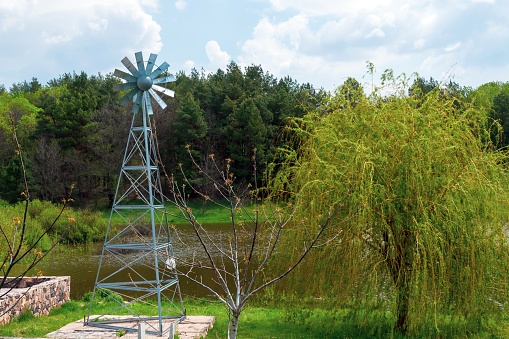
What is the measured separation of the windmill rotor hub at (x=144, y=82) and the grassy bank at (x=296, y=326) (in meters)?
4.76

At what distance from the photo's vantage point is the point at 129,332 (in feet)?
28.6

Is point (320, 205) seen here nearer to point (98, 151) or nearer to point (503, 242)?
point (503, 242)

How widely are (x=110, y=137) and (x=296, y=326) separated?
97.7 feet

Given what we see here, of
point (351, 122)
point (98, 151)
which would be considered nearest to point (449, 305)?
point (351, 122)

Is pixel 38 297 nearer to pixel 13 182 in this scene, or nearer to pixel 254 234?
pixel 254 234

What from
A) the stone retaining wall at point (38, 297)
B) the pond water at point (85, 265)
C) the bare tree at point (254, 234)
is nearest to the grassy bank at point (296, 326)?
the stone retaining wall at point (38, 297)

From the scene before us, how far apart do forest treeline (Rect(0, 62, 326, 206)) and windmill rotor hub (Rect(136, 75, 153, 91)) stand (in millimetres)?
20261

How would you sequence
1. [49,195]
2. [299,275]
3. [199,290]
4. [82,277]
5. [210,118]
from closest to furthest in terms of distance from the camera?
[299,275] < [199,290] < [82,277] < [49,195] < [210,118]

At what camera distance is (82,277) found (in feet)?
53.9

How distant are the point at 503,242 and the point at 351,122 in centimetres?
312

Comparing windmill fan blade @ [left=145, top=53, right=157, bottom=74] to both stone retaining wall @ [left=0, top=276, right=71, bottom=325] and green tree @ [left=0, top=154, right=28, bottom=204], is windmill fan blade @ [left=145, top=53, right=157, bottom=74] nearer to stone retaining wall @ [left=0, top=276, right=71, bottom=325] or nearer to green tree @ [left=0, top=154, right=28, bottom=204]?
stone retaining wall @ [left=0, top=276, right=71, bottom=325]

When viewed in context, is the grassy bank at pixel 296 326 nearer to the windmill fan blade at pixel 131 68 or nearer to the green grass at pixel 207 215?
the windmill fan blade at pixel 131 68

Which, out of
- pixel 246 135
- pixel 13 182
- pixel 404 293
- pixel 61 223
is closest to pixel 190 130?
pixel 246 135

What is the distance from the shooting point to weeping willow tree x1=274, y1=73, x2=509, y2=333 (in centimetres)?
730
